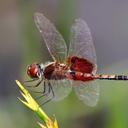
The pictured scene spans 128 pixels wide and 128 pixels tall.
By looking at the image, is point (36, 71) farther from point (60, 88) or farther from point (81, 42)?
point (81, 42)

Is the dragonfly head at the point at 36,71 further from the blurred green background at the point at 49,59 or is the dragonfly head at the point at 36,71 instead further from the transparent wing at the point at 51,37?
the blurred green background at the point at 49,59

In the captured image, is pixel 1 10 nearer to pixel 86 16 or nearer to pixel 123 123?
pixel 86 16

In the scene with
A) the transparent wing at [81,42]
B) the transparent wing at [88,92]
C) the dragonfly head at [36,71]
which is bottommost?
the transparent wing at [88,92]

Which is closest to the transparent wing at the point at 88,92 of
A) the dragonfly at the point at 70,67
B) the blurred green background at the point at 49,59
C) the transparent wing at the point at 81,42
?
the dragonfly at the point at 70,67

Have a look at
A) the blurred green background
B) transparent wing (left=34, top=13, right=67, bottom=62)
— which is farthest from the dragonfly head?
the blurred green background

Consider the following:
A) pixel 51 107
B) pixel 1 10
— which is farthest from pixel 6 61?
pixel 51 107

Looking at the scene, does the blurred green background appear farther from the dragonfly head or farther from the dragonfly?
the dragonfly head

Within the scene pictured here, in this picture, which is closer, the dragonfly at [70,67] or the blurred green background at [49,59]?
the dragonfly at [70,67]
